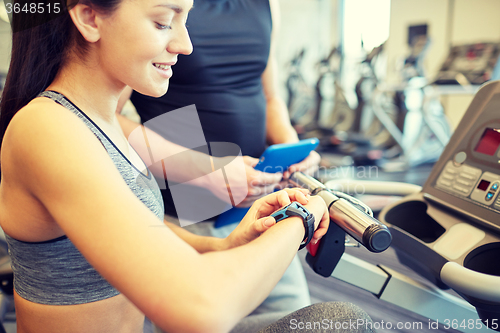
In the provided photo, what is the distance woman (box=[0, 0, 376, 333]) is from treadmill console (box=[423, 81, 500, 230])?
0.49 meters

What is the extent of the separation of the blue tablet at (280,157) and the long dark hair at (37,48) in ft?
1.69

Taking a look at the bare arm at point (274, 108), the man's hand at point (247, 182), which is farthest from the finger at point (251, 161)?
the bare arm at point (274, 108)

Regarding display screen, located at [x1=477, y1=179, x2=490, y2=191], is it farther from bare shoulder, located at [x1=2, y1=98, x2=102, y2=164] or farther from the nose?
bare shoulder, located at [x1=2, y1=98, x2=102, y2=164]

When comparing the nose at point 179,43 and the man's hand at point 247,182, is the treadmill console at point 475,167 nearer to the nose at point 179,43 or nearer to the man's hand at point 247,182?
the man's hand at point 247,182

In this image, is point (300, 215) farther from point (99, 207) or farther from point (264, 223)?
point (99, 207)

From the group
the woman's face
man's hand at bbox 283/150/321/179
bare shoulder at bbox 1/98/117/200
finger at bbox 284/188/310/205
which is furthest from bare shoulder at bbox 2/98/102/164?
man's hand at bbox 283/150/321/179

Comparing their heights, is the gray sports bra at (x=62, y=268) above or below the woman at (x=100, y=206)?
below

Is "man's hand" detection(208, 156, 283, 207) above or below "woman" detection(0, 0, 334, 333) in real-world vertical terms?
below

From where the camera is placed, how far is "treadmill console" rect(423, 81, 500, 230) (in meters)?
0.91

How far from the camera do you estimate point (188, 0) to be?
0.69m

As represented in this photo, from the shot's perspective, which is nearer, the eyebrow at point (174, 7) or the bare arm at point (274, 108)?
the eyebrow at point (174, 7)

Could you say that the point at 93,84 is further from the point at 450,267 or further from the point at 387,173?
the point at 387,173

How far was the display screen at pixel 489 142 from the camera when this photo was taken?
0.96 metres

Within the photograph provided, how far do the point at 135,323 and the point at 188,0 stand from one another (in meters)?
0.72
